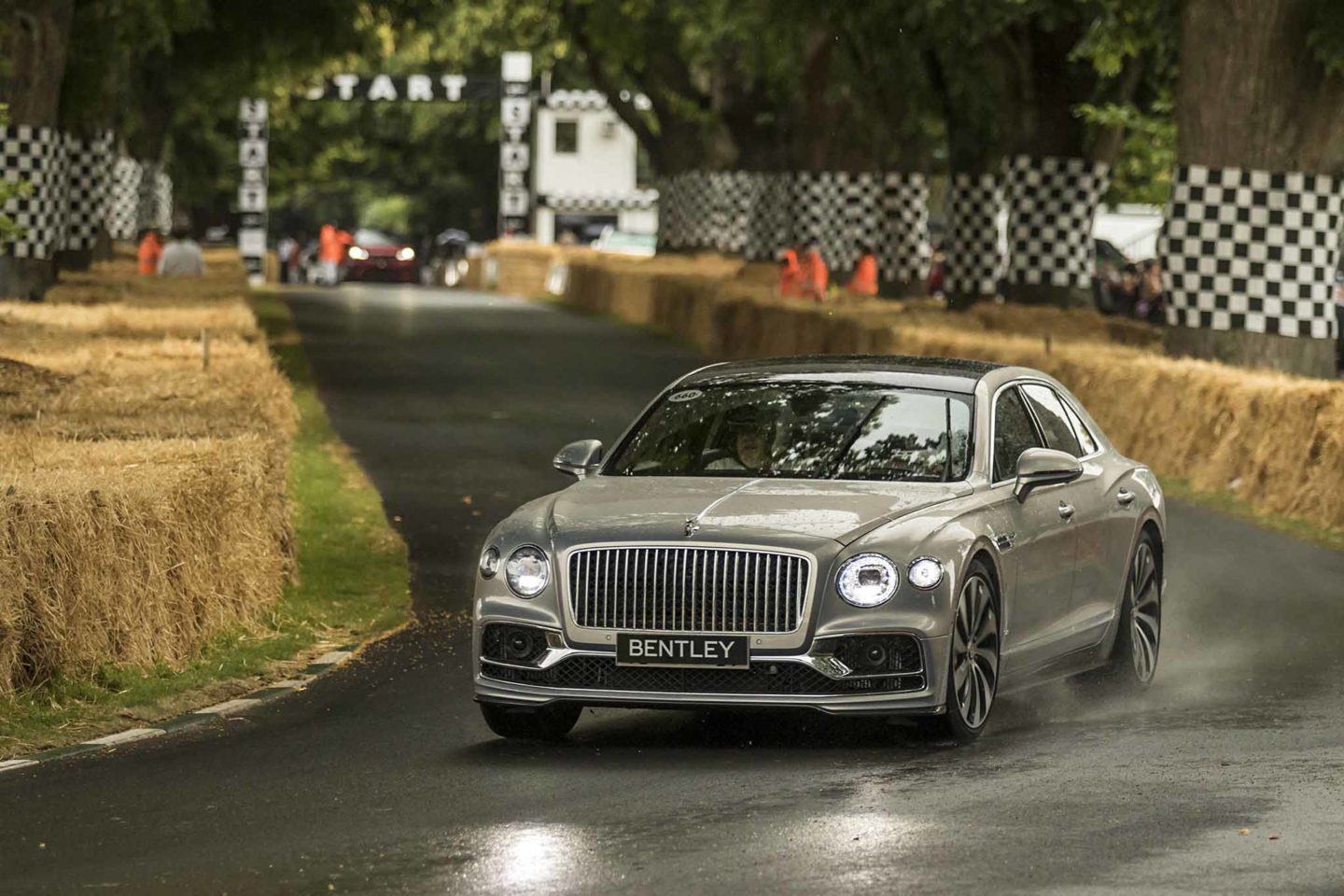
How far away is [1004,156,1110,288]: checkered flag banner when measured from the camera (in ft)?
109

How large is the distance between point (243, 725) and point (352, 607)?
147 inches

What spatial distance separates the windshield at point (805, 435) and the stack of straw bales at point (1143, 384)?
26.2 ft

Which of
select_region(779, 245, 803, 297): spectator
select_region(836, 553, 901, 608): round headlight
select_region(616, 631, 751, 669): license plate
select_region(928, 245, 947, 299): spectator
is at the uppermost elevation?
select_region(836, 553, 901, 608): round headlight

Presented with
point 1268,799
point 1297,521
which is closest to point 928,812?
point 1268,799

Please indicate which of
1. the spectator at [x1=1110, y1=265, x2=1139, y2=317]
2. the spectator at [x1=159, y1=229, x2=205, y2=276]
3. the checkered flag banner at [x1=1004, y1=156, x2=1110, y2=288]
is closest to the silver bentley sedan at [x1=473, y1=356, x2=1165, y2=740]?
the checkered flag banner at [x1=1004, y1=156, x2=1110, y2=288]

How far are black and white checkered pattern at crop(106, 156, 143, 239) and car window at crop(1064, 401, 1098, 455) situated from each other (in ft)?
164

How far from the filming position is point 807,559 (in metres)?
9.48

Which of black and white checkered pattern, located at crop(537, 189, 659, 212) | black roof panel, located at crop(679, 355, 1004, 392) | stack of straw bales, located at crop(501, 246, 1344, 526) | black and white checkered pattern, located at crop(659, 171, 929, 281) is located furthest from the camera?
black and white checkered pattern, located at crop(537, 189, 659, 212)

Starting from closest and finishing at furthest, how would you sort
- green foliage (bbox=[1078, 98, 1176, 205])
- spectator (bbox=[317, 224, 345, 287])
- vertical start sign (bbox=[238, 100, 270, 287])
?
green foliage (bbox=[1078, 98, 1176, 205]) < vertical start sign (bbox=[238, 100, 270, 287]) < spectator (bbox=[317, 224, 345, 287])

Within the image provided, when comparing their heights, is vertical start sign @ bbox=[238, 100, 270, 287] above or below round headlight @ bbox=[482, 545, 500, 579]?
below

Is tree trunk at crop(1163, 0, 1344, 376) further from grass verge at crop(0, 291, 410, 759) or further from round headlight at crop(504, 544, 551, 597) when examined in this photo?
round headlight at crop(504, 544, 551, 597)

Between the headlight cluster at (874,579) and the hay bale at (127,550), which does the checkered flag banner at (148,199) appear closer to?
the hay bale at (127,550)

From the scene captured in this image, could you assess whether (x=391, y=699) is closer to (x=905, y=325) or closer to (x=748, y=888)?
(x=748, y=888)

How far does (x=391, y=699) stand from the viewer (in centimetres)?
1145
